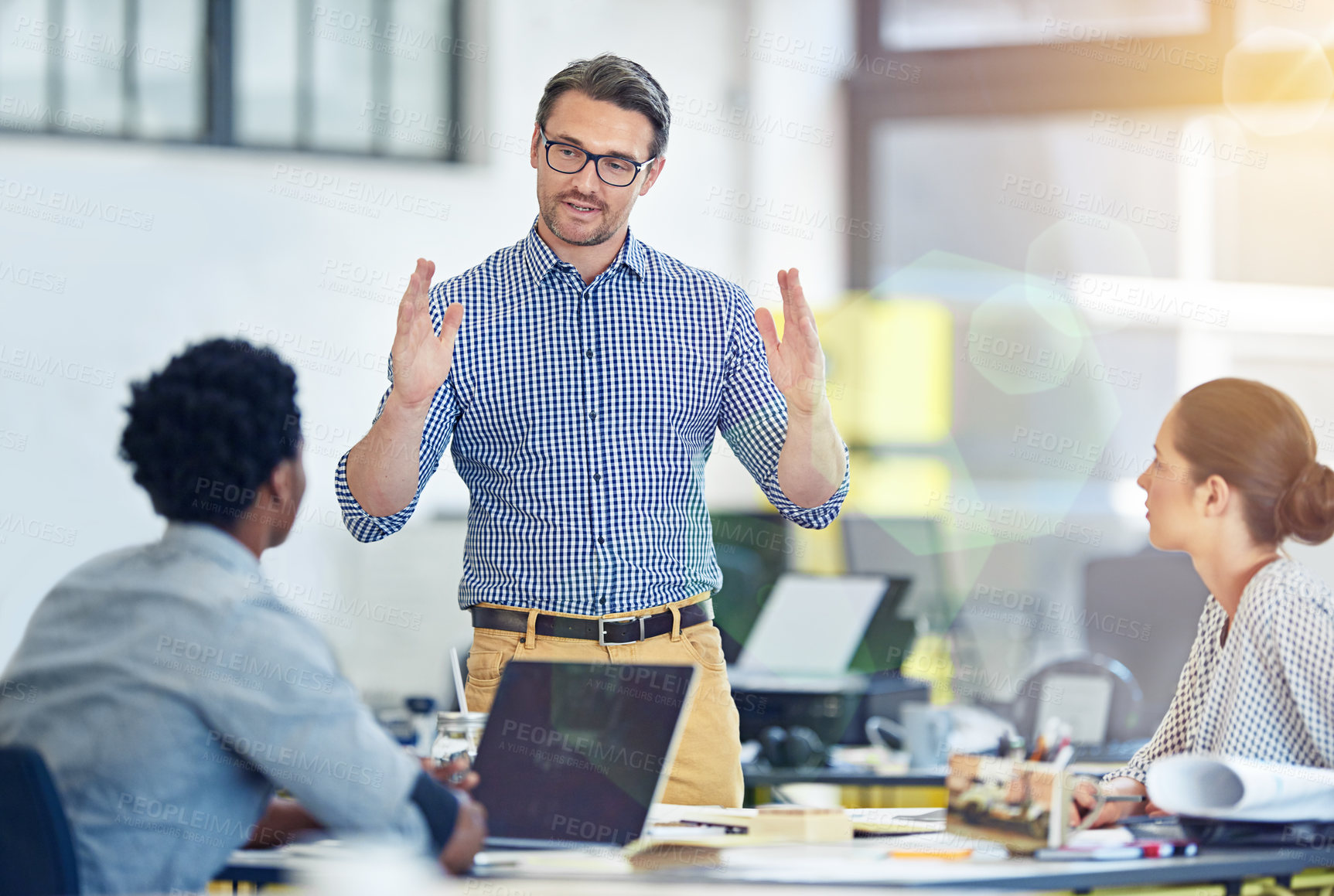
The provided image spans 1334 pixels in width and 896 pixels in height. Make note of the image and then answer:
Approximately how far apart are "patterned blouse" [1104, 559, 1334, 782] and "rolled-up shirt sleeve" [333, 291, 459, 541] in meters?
→ 1.15

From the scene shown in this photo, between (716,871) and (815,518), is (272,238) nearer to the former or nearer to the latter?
(815,518)

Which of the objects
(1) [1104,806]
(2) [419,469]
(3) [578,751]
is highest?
(2) [419,469]

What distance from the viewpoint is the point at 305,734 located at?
1360 mm

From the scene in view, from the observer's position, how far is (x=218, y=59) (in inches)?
192

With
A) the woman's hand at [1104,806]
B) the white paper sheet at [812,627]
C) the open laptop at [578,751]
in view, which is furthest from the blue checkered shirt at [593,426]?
the white paper sheet at [812,627]

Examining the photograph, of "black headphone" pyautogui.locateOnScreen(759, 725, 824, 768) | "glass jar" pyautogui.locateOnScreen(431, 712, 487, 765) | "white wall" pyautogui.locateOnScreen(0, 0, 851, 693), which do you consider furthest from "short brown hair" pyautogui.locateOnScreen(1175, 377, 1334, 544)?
"white wall" pyautogui.locateOnScreen(0, 0, 851, 693)

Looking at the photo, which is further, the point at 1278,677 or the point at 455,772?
the point at 1278,677

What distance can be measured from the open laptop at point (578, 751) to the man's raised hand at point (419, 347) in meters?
0.47

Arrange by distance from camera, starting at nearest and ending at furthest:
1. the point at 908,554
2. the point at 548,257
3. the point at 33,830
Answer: the point at 33,830 < the point at 548,257 < the point at 908,554

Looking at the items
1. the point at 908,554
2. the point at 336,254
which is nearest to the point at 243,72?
the point at 336,254

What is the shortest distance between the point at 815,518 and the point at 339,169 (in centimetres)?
339

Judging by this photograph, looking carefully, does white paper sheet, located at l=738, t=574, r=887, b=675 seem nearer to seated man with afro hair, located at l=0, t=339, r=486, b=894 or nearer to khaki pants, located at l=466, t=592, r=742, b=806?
khaki pants, located at l=466, t=592, r=742, b=806

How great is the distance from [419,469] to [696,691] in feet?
1.75

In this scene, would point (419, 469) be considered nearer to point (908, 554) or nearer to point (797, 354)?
point (797, 354)
